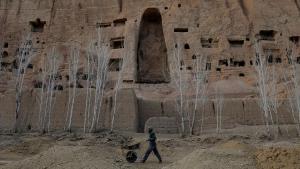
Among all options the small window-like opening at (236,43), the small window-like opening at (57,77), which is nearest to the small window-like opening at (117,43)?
the small window-like opening at (57,77)

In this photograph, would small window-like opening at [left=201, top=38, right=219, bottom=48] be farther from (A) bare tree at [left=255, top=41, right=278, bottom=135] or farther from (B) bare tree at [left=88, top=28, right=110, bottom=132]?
(B) bare tree at [left=88, top=28, right=110, bottom=132]

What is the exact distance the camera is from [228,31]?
3450 cm

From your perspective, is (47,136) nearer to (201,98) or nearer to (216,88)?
(201,98)

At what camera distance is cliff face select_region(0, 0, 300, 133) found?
33062 millimetres

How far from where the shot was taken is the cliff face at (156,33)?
1302 inches

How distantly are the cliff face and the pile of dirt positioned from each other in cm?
1949

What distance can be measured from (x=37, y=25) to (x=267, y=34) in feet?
62.1

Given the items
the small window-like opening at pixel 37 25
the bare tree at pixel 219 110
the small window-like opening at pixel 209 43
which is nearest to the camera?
the bare tree at pixel 219 110

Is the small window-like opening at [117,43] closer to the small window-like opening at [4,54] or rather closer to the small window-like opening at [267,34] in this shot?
the small window-like opening at [4,54]

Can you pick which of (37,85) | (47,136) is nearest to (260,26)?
(37,85)

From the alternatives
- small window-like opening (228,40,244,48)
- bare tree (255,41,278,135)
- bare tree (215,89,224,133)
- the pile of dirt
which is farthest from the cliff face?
the pile of dirt

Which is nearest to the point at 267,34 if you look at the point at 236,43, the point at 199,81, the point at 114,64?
the point at 236,43

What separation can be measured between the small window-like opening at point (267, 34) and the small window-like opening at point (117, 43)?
1087 centimetres

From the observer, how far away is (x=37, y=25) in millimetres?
37438
